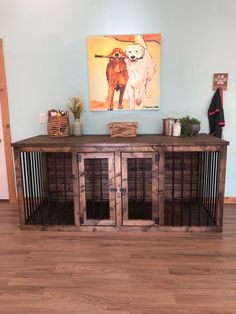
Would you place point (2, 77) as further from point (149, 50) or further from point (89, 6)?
point (149, 50)

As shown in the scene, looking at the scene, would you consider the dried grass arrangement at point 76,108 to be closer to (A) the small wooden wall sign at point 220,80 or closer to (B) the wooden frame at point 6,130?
(B) the wooden frame at point 6,130

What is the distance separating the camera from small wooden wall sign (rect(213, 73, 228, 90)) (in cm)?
305

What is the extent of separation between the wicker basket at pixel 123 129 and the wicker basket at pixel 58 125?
0.52 meters

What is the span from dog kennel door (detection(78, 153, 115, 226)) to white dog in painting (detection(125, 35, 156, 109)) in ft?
2.77

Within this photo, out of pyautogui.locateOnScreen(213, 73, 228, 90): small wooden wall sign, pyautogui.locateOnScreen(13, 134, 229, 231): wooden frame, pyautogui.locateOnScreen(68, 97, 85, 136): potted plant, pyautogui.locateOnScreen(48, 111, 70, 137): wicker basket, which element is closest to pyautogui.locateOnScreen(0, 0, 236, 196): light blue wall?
pyautogui.locateOnScreen(213, 73, 228, 90): small wooden wall sign

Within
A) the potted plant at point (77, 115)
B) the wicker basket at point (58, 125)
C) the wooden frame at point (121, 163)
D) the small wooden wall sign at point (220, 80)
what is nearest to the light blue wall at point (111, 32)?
the small wooden wall sign at point (220, 80)

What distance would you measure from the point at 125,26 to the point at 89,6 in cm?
46

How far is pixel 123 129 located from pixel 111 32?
113 centimetres

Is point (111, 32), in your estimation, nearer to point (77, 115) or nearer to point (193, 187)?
point (77, 115)

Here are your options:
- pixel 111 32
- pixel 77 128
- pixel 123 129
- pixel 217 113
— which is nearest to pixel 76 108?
pixel 77 128

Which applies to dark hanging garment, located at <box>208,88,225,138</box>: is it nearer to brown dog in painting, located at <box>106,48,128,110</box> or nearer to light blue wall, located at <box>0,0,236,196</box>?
light blue wall, located at <box>0,0,236,196</box>

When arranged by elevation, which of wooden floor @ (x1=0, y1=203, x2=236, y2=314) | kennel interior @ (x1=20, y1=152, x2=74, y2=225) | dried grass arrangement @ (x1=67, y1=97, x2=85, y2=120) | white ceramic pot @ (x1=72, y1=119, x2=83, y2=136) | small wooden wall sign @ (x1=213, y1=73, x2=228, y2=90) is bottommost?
wooden floor @ (x1=0, y1=203, x2=236, y2=314)

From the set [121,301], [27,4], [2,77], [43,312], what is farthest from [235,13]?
[43,312]

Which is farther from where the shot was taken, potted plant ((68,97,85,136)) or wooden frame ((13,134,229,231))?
potted plant ((68,97,85,136))
